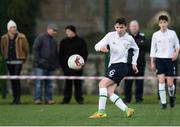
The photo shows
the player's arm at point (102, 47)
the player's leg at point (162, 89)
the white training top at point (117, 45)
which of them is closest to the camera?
the player's arm at point (102, 47)

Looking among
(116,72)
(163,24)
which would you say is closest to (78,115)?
(116,72)

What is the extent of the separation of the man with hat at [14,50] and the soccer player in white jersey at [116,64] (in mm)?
5242

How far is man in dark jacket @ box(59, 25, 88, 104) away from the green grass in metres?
0.50

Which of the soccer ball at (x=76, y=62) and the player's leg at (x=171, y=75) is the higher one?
the soccer ball at (x=76, y=62)

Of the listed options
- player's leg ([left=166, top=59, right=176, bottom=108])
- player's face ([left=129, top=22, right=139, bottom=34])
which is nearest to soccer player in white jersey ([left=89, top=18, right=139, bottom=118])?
player's leg ([left=166, top=59, right=176, bottom=108])

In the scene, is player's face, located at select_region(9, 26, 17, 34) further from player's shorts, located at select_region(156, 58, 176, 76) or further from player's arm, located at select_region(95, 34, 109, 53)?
player's arm, located at select_region(95, 34, 109, 53)

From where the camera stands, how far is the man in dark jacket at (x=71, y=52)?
22.0 meters

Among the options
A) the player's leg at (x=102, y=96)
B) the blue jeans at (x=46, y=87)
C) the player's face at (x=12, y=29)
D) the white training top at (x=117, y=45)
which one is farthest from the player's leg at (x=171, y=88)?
the player's face at (x=12, y=29)

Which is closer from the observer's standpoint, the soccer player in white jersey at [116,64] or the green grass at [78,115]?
the green grass at [78,115]

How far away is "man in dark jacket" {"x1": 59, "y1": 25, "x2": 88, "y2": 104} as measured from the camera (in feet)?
72.1

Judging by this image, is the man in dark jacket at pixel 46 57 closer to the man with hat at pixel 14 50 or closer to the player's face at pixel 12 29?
the man with hat at pixel 14 50

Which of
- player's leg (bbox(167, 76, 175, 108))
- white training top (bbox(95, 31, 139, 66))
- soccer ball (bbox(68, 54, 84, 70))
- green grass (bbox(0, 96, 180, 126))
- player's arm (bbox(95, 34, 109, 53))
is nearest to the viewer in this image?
green grass (bbox(0, 96, 180, 126))

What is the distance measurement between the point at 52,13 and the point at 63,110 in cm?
1989

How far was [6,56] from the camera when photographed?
870 inches
